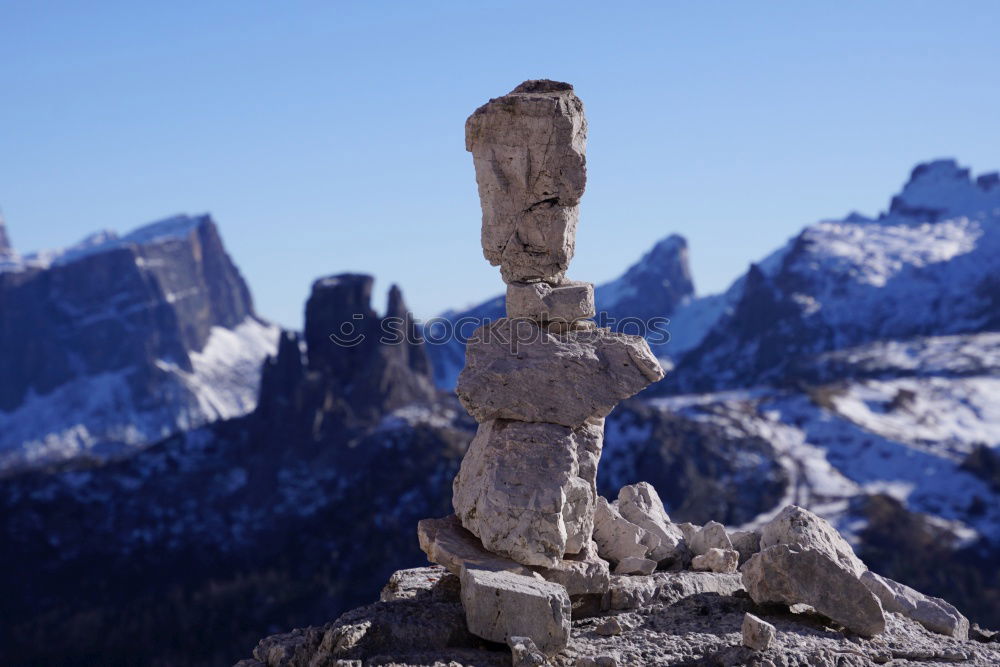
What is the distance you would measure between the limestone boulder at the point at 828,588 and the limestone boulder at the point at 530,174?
252 inches

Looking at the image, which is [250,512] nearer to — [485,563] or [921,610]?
[485,563]

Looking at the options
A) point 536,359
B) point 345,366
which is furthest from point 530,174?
point 345,366

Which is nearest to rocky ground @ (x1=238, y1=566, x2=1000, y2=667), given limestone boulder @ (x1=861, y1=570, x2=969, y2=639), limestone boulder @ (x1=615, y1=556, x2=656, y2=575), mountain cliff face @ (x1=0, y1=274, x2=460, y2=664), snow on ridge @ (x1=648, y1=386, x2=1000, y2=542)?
limestone boulder @ (x1=861, y1=570, x2=969, y2=639)

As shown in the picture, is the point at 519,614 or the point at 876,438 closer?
the point at 519,614

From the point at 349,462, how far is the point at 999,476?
8714 cm

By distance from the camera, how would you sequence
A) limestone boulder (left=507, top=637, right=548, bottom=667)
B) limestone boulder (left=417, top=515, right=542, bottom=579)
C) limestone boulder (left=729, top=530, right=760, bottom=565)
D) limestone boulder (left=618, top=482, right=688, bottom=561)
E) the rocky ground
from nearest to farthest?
limestone boulder (left=507, top=637, right=548, bottom=667) → the rocky ground → limestone boulder (left=417, top=515, right=542, bottom=579) → limestone boulder (left=618, top=482, right=688, bottom=561) → limestone boulder (left=729, top=530, right=760, bottom=565)

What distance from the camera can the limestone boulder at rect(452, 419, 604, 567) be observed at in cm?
1891

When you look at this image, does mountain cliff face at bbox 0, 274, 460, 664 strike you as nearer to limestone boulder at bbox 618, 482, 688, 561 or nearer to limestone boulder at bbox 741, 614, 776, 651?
limestone boulder at bbox 618, 482, 688, 561

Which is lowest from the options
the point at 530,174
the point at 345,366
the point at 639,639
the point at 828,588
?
the point at 345,366

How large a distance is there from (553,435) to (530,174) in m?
4.50

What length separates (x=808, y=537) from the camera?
19.2m

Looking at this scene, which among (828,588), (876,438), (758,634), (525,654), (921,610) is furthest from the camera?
(876,438)

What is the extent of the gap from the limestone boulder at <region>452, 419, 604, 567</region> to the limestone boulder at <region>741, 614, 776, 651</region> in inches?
136

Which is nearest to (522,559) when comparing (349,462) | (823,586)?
(823,586)
